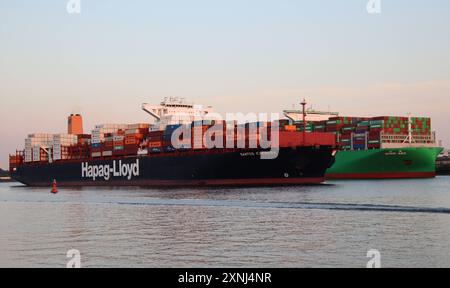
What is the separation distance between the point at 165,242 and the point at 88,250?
2.58 m

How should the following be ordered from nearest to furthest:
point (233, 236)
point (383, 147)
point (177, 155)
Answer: point (233, 236) → point (177, 155) → point (383, 147)

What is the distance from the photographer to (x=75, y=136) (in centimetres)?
7950

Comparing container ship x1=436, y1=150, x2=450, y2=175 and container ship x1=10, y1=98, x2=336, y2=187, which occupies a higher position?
container ship x1=10, y1=98, x2=336, y2=187

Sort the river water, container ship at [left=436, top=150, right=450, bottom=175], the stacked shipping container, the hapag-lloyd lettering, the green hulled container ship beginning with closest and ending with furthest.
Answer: the river water < the hapag-lloyd lettering < the green hulled container ship < the stacked shipping container < container ship at [left=436, top=150, right=450, bottom=175]

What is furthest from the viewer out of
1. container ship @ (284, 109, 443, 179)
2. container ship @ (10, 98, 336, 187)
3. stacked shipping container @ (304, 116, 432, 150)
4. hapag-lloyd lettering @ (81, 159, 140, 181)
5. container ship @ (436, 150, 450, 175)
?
container ship @ (436, 150, 450, 175)

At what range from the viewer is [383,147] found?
8106 cm

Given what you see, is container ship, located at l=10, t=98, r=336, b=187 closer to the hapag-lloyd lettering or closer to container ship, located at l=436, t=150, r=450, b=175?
the hapag-lloyd lettering

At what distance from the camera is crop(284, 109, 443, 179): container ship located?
264 feet

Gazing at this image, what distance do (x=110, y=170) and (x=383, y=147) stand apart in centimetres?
3618

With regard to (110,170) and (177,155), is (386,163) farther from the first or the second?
(110,170)

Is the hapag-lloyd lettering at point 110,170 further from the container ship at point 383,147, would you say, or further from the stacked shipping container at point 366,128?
the stacked shipping container at point 366,128

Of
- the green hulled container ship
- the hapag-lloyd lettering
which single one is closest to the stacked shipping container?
the green hulled container ship

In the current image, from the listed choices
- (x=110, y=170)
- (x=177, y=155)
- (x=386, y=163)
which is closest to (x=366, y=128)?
(x=386, y=163)

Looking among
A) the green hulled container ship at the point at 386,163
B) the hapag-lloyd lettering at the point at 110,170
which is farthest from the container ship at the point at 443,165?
the hapag-lloyd lettering at the point at 110,170
